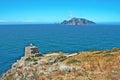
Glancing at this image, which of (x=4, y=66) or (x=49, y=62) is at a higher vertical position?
(x=49, y=62)

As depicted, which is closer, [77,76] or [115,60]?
[77,76]

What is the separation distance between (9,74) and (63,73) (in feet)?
52.1

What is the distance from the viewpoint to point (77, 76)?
1556 inches

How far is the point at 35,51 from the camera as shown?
62.2 m

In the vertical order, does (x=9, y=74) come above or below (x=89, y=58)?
below

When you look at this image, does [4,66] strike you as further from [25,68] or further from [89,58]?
[89,58]

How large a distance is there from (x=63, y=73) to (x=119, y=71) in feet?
32.1

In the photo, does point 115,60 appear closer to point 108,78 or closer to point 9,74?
point 108,78

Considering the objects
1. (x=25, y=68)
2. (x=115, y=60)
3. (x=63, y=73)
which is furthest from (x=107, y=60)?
(x=25, y=68)

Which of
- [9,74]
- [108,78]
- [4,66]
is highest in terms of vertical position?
[108,78]

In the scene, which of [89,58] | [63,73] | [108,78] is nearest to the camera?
[108,78]

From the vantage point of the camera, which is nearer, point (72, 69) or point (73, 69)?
point (73, 69)

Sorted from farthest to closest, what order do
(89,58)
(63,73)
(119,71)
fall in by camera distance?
(89,58) < (63,73) < (119,71)

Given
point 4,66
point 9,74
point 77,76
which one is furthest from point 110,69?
point 4,66
